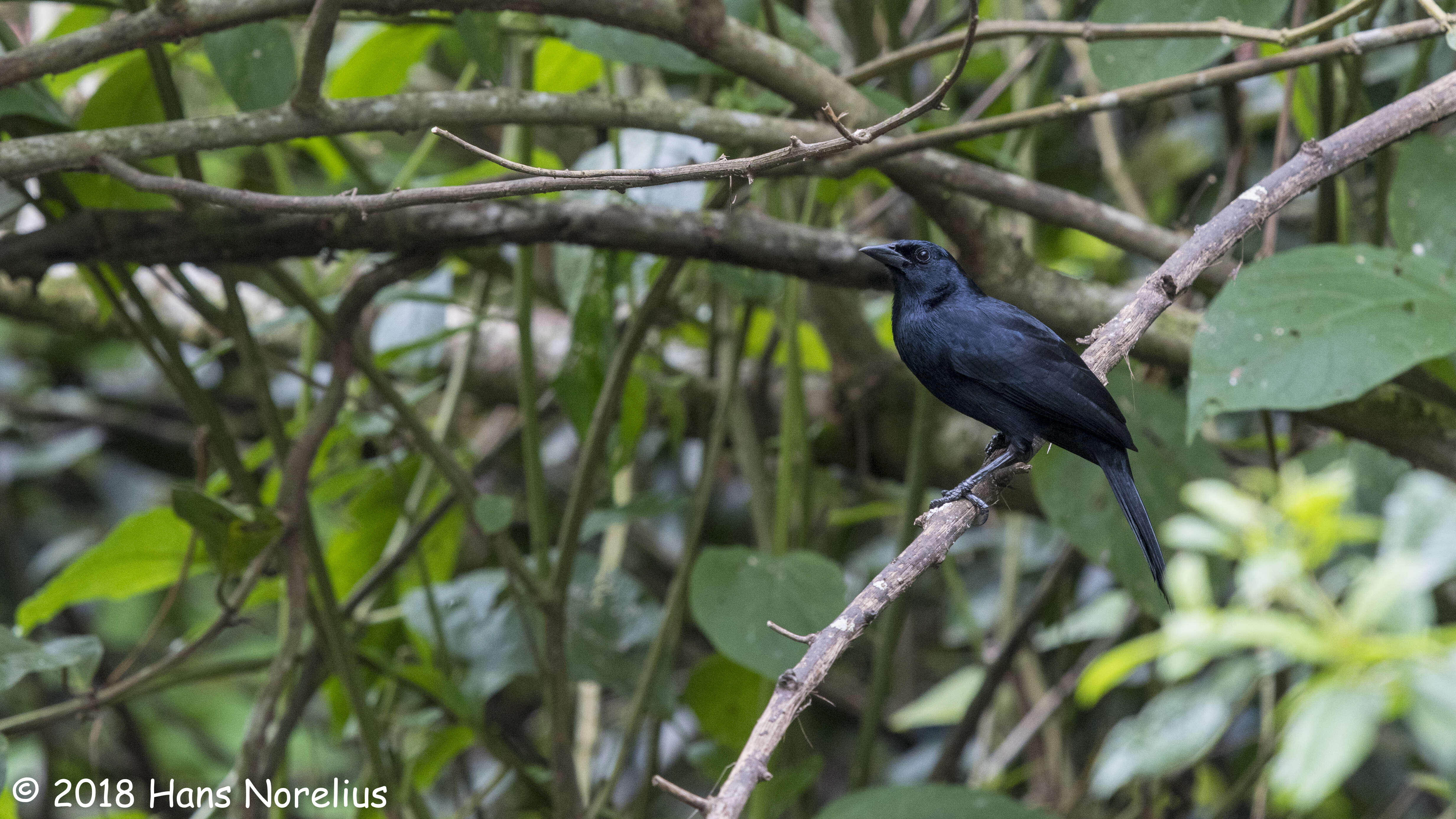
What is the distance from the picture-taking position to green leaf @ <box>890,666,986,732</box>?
3.56m

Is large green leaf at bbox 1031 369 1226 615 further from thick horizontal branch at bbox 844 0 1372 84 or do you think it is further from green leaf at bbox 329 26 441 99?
green leaf at bbox 329 26 441 99

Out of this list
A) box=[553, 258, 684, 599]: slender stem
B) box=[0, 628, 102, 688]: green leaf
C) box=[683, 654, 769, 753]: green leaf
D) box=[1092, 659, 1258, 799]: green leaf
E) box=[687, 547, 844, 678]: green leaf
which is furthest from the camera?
box=[1092, 659, 1258, 799]: green leaf

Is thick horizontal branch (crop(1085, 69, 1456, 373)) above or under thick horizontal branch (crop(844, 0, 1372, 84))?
under

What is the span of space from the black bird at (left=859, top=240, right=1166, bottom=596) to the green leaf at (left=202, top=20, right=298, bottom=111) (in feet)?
3.70

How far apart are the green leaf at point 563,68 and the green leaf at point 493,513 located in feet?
3.65

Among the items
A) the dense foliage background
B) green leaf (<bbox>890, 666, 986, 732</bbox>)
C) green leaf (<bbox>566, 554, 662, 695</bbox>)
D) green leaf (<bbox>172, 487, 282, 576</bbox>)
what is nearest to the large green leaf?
the dense foliage background

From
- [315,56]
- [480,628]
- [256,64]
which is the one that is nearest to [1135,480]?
[480,628]

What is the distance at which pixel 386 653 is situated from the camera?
295 centimetres

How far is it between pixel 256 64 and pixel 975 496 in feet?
4.70

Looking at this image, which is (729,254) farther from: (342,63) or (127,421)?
(127,421)

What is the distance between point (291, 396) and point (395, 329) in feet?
4.33

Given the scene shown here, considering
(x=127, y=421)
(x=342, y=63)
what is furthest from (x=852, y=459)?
(x=127, y=421)

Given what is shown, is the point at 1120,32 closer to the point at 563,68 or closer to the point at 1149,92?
the point at 1149,92

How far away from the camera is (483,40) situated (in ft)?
6.81
